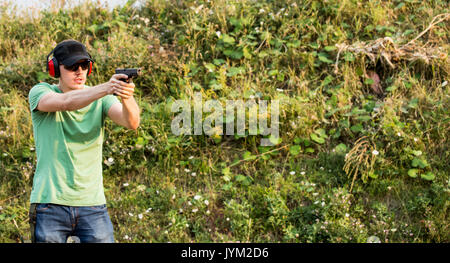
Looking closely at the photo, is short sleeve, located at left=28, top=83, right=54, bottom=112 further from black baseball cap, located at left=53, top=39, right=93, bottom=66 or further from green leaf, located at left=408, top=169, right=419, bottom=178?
green leaf, located at left=408, top=169, right=419, bottom=178

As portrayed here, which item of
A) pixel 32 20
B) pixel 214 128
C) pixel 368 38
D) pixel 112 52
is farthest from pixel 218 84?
pixel 32 20

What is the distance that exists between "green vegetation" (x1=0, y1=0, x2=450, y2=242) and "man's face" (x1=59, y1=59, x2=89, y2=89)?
1.84 m

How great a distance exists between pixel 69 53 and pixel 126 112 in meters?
0.57

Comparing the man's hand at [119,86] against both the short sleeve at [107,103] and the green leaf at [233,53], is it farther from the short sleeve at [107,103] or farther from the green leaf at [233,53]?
the green leaf at [233,53]

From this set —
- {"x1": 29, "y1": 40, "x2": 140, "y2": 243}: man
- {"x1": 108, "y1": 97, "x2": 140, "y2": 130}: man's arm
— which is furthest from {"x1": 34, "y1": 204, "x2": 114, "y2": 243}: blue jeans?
{"x1": 108, "y1": 97, "x2": 140, "y2": 130}: man's arm

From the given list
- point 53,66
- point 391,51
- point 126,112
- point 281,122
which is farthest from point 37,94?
point 391,51

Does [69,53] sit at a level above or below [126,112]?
above

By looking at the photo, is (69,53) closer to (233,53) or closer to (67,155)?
(67,155)

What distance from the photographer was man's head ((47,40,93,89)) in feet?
10.7

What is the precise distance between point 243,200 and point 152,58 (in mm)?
2380

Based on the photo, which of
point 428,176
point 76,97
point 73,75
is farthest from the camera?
point 428,176

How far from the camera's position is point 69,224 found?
3133mm

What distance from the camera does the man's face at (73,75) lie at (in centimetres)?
330
